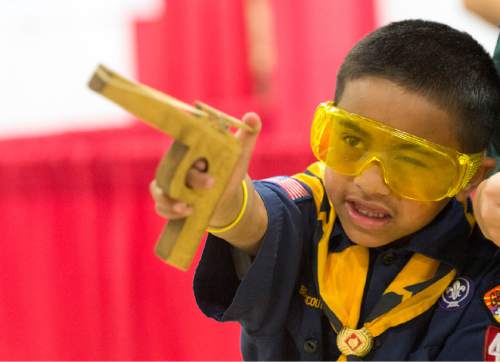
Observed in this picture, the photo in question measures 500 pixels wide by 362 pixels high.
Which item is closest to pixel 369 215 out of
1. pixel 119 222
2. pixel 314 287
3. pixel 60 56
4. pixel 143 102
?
pixel 314 287

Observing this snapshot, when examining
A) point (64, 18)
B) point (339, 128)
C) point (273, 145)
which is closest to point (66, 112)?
point (64, 18)

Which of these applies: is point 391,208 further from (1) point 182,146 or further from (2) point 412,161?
(1) point 182,146

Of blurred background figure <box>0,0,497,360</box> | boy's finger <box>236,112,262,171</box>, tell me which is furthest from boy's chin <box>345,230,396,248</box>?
blurred background figure <box>0,0,497,360</box>

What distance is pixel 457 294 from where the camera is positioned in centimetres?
88

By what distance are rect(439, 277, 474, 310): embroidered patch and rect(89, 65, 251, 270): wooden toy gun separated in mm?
360

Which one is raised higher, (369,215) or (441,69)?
(441,69)

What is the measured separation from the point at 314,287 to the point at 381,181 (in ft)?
0.56

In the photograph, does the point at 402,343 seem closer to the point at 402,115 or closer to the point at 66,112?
the point at 402,115

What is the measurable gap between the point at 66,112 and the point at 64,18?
1.05 ft

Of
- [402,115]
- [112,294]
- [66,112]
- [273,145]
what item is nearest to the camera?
[402,115]

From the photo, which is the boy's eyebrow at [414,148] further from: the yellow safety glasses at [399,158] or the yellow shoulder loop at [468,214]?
the yellow shoulder loop at [468,214]

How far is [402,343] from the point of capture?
0.87 metres

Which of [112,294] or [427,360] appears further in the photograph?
[112,294]

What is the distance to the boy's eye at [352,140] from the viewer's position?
2.82ft
